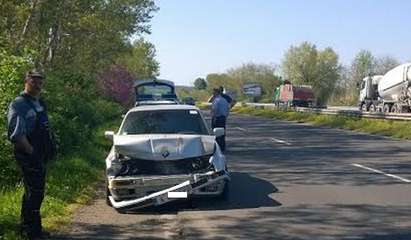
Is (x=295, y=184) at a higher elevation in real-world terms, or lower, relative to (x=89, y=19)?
lower

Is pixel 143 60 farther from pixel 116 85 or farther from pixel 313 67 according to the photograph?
pixel 313 67

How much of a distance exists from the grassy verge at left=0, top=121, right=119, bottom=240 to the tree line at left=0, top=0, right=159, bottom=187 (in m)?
0.62

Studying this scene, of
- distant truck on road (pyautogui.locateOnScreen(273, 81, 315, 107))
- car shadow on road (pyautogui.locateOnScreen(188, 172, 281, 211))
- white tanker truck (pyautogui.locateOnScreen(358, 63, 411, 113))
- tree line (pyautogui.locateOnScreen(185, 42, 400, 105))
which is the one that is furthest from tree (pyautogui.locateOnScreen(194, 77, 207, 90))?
car shadow on road (pyautogui.locateOnScreen(188, 172, 281, 211))

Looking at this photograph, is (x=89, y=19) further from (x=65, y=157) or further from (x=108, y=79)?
(x=65, y=157)

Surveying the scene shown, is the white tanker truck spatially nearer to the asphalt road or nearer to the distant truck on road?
Result: the distant truck on road

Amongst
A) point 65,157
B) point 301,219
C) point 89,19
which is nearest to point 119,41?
point 89,19

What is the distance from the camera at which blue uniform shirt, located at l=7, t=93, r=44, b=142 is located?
7.71 meters

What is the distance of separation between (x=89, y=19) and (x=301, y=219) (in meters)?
21.9

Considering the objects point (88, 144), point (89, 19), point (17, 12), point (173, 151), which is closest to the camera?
point (173, 151)

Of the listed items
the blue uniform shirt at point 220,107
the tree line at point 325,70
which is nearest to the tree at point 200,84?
the tree line at point 325,70

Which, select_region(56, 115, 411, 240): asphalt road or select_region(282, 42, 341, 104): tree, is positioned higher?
select_region(282, 42, 341, 104): tree

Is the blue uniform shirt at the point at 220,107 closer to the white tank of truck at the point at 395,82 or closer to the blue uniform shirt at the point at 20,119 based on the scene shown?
the blue uniform shirt at the point at 20,119

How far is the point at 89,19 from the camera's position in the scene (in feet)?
96.8

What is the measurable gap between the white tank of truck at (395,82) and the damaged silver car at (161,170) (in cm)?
2983
